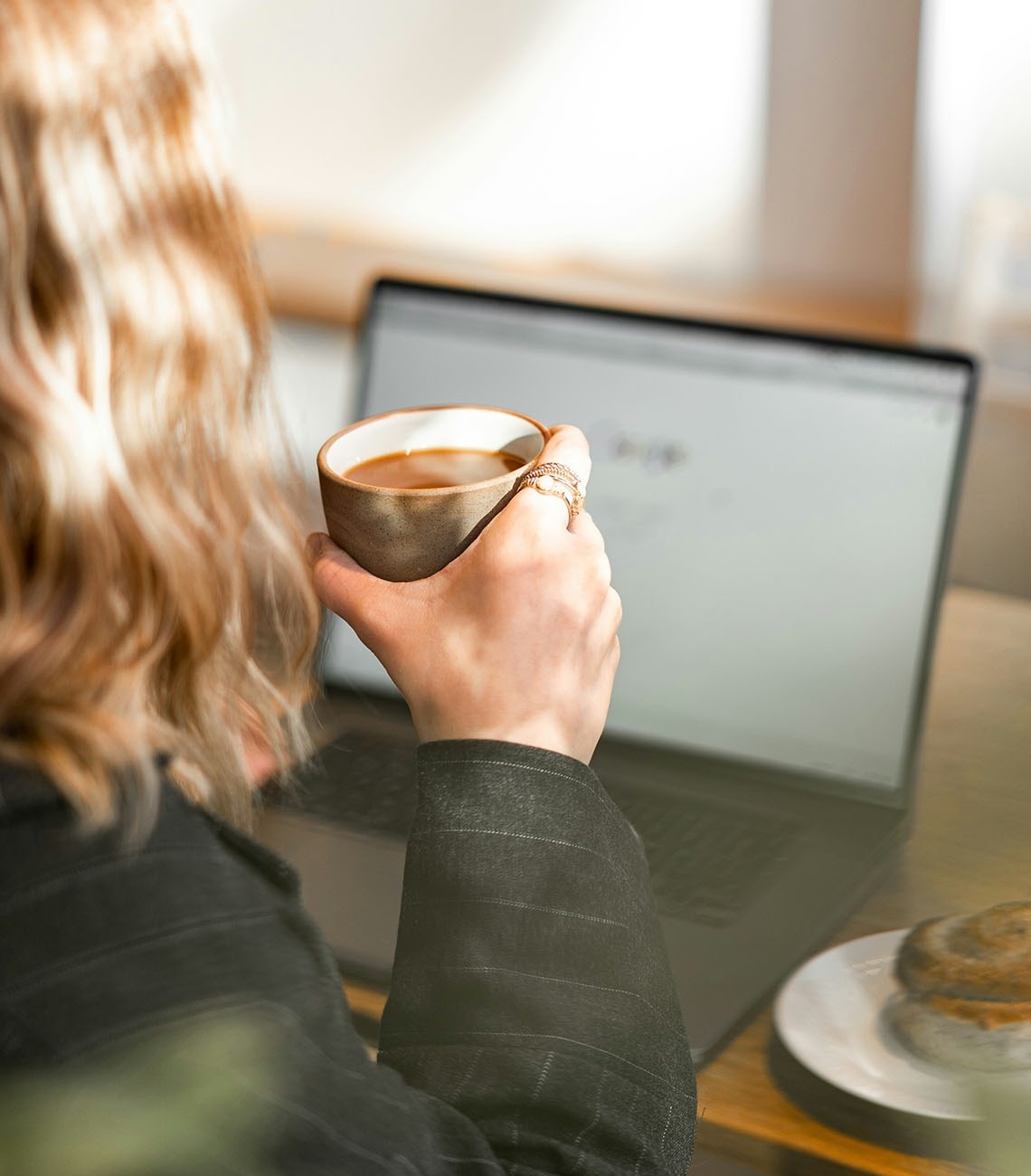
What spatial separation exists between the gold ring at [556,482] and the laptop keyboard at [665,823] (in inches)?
4.2

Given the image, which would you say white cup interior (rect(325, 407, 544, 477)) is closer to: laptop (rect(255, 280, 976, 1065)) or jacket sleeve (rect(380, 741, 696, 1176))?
jacket sleeve (rect(380, 741, 696, 1176))

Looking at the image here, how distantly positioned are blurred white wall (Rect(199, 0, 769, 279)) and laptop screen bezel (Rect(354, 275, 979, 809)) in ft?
1.05

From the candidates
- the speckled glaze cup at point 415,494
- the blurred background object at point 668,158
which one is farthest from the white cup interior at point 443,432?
the blurred background object at point 668,158

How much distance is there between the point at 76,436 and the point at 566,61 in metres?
0.81

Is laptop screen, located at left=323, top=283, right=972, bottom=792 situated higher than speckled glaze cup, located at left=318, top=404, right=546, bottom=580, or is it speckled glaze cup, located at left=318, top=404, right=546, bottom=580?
speckled glaze cup, located at left=318, top=404, right=546, bottom=580

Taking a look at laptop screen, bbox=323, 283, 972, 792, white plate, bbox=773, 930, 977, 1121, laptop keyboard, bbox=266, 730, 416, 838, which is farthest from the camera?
laptop screen, bbox=323, 283, 972, 792

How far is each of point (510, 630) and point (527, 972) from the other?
3.4 inches

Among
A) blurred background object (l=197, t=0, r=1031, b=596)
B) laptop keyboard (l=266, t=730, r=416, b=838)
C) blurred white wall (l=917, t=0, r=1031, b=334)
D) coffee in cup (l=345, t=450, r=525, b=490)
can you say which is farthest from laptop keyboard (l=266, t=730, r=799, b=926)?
blurred white wall (l=917, t=0, r=1031, b=334)

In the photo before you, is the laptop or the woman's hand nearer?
the woman's hand

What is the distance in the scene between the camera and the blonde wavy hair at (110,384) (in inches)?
10.4

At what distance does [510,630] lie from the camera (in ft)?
1.08

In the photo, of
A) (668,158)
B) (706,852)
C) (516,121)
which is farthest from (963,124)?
(706,852)

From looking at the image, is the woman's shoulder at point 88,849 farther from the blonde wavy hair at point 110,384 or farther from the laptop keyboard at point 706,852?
the laptop keyboard at point 706,852

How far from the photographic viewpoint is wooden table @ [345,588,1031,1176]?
372 mm
